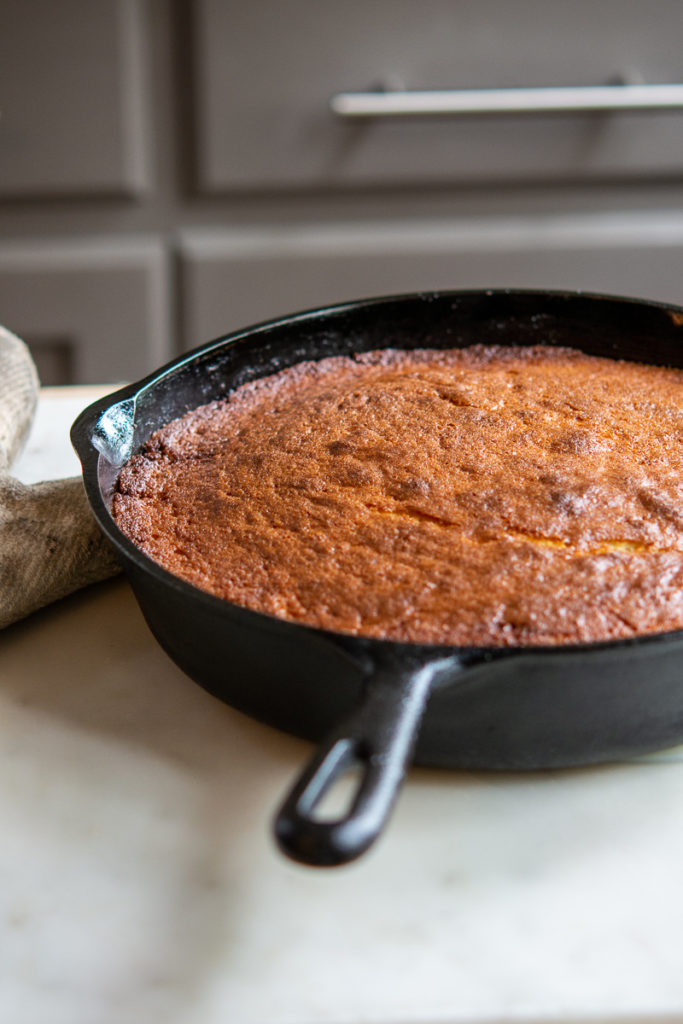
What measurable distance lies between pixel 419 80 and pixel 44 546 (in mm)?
1352

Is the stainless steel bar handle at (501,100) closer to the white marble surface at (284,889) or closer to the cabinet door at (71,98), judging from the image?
the cabinet door at (71,98)

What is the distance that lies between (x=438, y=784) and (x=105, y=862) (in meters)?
0.20

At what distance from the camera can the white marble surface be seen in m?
0.49

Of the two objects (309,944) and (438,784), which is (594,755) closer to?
(438,784)

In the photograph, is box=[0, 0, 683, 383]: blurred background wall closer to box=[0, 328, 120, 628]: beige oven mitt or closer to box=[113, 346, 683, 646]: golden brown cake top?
box=[113, 346, 683, 646]: golden brown cake top

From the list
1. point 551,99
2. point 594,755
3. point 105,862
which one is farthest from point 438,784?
point 551,99

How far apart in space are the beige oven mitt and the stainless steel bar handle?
3.89 ft

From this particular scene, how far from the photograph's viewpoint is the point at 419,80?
1817 millimetres

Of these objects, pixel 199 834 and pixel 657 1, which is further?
pixel 657 1

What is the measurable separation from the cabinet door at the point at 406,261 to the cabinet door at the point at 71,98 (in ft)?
0.66

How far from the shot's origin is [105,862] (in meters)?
0.57

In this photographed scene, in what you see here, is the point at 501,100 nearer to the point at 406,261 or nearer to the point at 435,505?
the point at 406,261

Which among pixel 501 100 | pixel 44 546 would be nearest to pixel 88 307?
pixel 501 100

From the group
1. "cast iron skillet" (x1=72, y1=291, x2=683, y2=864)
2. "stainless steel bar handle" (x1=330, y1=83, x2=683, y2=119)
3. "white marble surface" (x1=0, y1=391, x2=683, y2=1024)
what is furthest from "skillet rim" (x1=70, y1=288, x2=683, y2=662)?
"stainless steel bar handle" (x1=330, y1=83, x2=683, y2=119)
